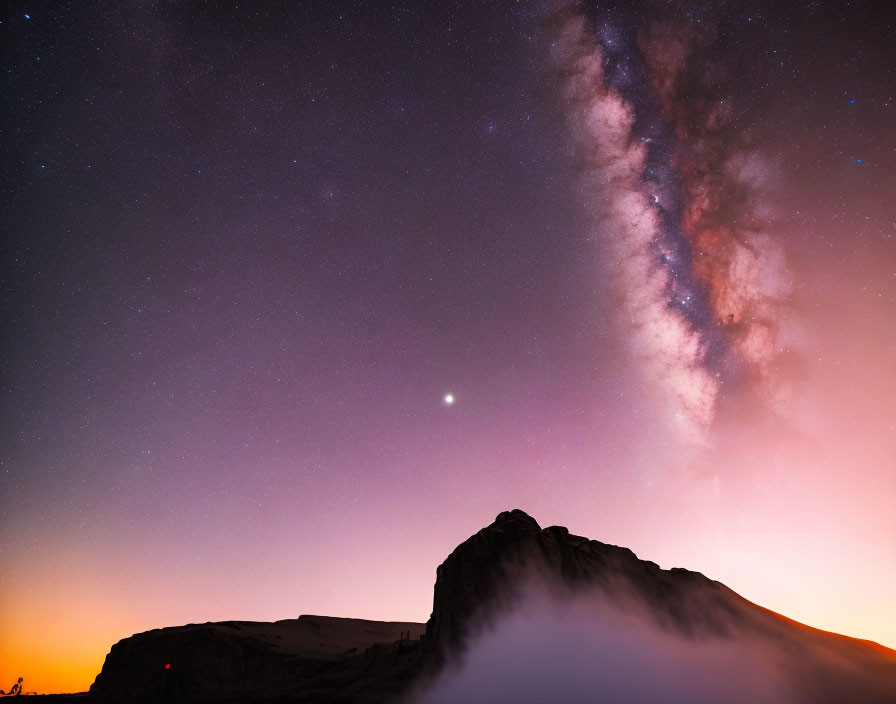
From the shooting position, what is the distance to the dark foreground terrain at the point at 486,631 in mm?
32781

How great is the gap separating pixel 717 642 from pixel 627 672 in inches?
374

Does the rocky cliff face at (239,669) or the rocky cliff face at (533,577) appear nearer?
the rocky cliff face at (533,577)

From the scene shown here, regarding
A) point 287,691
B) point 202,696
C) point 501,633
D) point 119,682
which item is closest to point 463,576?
point 501,633

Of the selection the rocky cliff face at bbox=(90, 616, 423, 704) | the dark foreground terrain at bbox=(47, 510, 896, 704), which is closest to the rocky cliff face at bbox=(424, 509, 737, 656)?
the dark foreground terrain at bbox=(47, 510, 896, 704)

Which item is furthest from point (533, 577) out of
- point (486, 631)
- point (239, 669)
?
point (239, 669)

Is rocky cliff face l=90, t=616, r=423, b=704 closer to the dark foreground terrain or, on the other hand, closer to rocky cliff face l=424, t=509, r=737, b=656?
the dark foreground terrain

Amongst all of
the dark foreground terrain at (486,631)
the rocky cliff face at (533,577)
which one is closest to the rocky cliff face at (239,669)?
the dark foreground terrain at (486,631)

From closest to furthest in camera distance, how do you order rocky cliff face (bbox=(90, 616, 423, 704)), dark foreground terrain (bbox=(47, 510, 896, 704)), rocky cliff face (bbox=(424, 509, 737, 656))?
dark foreground terrain (bbox=(47, 510, 896, 704)) → rocky cliff face (bbox=(424, 509, 737, 656)) → rocky cliff face (bbox=(90, 616, 423, 704))

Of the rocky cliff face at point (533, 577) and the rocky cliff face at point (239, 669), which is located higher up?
the rocky cliff face at point (533, 577)

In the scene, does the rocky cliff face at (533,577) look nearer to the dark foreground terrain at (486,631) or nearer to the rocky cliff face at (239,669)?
the dark foreground terrain at (486,631)

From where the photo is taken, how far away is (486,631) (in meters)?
32.9

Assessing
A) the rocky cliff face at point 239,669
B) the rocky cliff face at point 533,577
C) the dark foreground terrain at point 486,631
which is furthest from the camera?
A: the rocky cliff face at point 239,669

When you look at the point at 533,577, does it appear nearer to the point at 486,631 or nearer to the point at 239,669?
the point at 486,631

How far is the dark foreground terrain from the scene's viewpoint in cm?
3278
